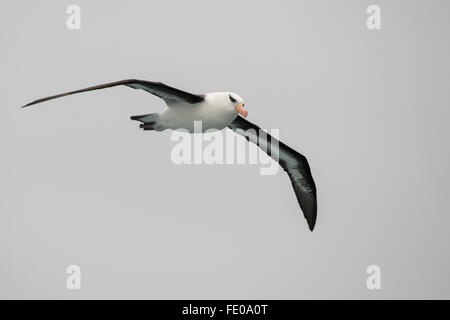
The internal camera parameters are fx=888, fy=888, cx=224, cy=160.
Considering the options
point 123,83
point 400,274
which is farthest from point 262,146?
point 400,274

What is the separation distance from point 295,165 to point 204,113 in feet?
16.7

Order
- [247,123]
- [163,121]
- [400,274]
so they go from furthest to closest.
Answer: [400,274]
[247,123]
[163,121]

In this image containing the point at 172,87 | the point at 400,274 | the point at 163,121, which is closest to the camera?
the point at 172,87

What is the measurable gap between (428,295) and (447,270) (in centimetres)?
210

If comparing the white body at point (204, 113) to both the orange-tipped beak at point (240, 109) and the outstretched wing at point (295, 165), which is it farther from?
the outstretched wing at point (295, 165)

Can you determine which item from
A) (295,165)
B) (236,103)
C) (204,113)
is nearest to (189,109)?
(204,113)

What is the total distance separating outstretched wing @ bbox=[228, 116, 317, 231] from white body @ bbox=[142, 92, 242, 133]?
3.65 m

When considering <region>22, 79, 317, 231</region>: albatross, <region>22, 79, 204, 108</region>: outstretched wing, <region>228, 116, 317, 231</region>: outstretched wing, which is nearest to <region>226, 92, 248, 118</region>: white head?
<region>22, 79, 317, 231</region>: albatross

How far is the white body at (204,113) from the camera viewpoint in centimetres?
1895

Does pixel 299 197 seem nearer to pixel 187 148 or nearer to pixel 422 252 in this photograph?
pixel 187 148

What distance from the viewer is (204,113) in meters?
19.1

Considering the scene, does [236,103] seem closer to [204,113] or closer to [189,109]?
[204,113]

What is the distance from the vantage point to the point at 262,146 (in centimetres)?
2355

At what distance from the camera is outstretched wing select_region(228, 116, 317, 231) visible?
75.8ft
